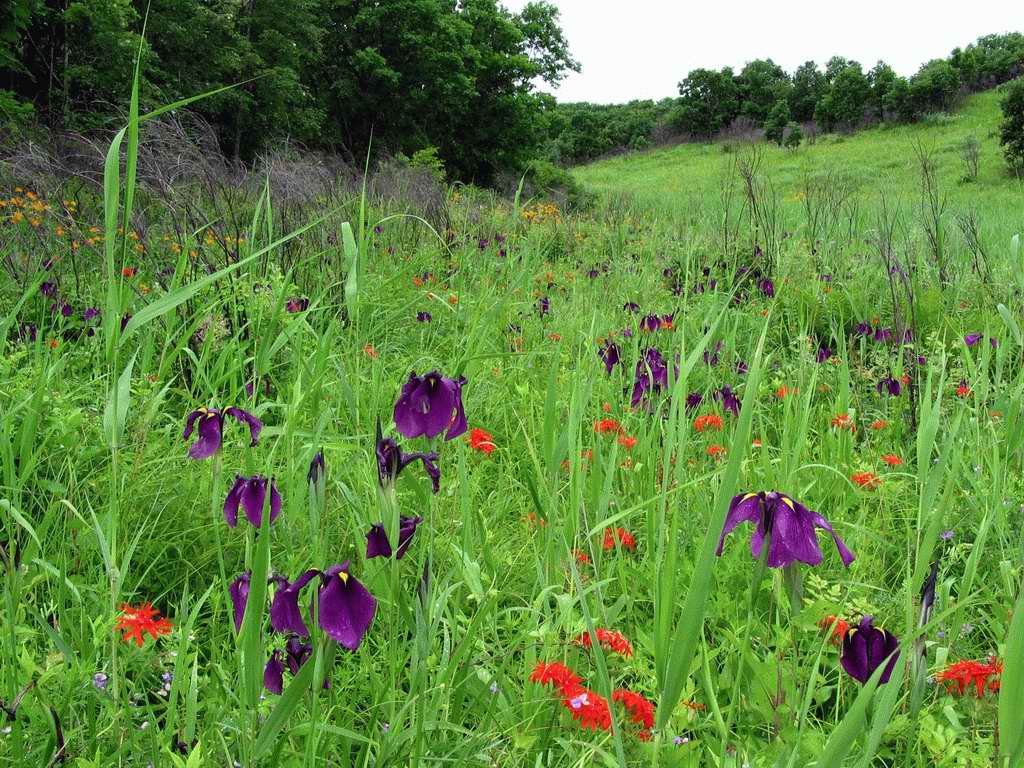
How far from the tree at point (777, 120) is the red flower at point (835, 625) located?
36078 millimetres

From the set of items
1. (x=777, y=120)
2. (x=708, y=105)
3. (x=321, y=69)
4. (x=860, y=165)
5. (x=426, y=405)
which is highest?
(x=708, y=105)

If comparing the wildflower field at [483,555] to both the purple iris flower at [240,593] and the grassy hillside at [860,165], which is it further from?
the grassy hillside at [860,165]

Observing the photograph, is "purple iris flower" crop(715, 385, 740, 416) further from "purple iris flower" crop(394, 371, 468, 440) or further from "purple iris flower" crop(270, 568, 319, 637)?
"purple iris flower" crop(270, 568, 319, 637)

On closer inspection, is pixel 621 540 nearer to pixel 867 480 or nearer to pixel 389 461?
pixel 867 480

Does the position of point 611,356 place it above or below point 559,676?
above

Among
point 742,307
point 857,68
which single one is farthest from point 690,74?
point 742,307

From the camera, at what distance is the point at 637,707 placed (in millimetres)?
984

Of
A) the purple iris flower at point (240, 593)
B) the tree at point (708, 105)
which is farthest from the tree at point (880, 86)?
the purple iris flower at point (240, 593)

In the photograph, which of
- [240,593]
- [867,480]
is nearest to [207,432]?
[240,593]

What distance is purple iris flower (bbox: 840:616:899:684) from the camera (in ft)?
2.94

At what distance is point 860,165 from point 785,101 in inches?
730

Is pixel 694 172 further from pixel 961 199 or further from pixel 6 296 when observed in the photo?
pixel 6 296

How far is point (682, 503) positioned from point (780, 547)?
0.93 metres

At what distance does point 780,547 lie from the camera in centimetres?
92
